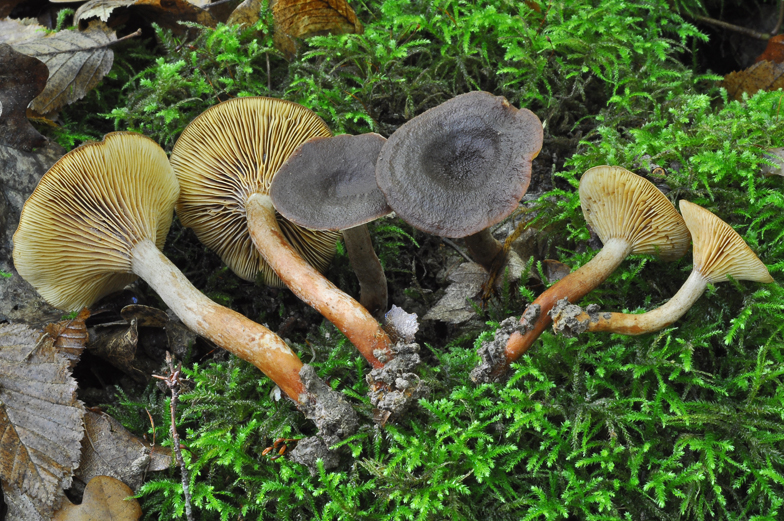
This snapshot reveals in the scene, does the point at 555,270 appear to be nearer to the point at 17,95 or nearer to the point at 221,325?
the point at 221,325


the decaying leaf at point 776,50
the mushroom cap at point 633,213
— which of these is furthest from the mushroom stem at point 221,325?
the decaying leaf at point 776,50

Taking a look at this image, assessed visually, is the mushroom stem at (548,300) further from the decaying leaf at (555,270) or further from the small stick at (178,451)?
the small stick at (178,451)

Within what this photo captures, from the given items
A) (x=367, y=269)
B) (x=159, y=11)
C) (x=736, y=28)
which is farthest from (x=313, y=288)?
(x=736, y=28)

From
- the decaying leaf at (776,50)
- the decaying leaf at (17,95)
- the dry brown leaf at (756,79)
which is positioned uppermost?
the decaying leaf at (17,95)

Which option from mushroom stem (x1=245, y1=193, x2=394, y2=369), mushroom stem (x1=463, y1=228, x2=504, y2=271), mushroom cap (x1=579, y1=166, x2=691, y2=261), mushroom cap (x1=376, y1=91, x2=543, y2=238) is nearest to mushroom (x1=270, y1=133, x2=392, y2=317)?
mushroom cap (x1=376, y1=91, x2=543, y2=238)

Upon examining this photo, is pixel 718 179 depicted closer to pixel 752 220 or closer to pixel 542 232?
pixel 752 220

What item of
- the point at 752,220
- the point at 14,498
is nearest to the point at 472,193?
the point at 752,220
